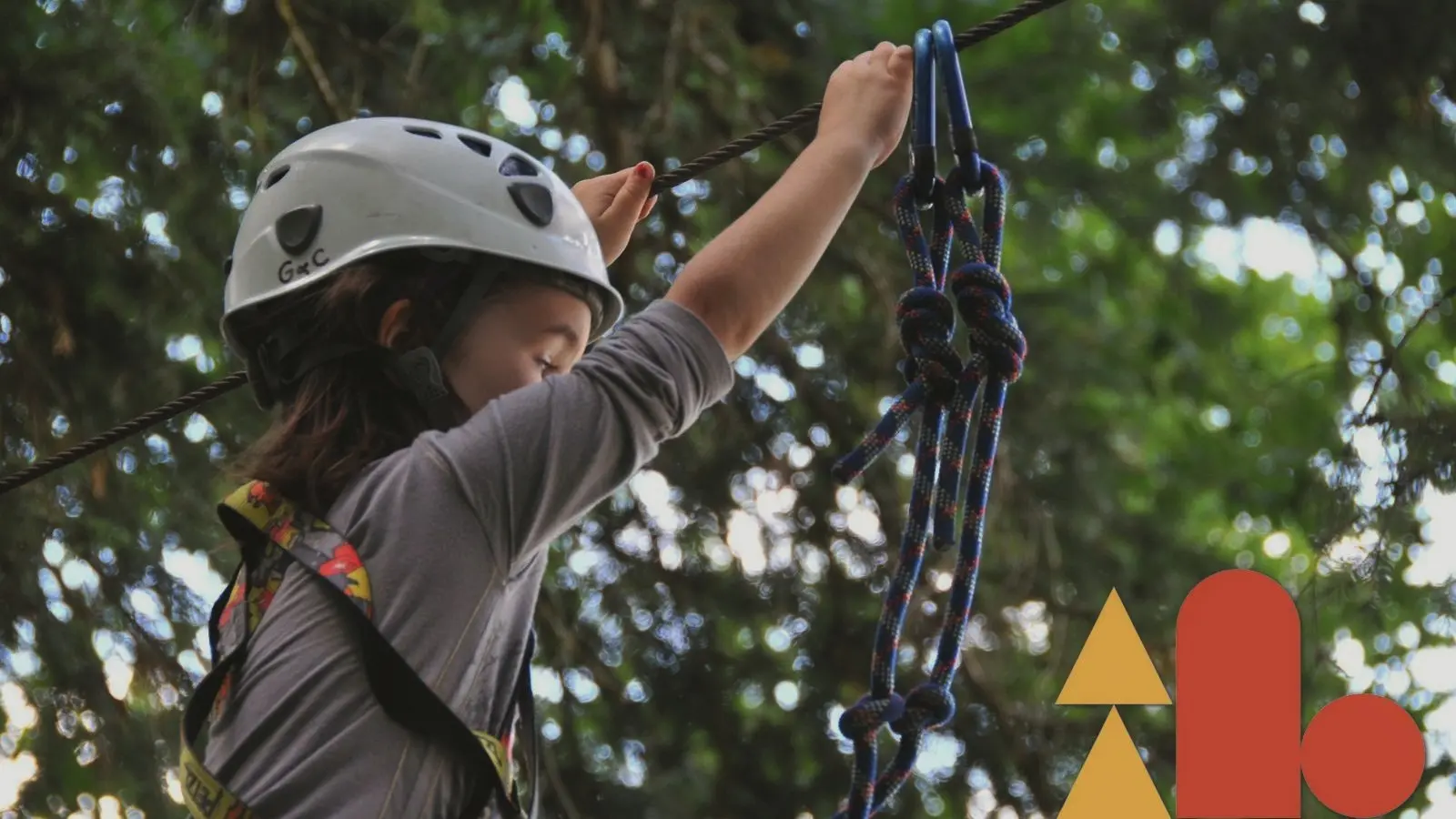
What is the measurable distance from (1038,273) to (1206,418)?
63.7 inches

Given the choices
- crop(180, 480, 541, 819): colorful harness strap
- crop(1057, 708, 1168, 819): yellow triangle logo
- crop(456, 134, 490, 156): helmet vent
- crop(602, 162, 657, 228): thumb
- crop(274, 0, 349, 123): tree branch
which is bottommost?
crop(1057, 708, 1168, 819): yellow triangle logo

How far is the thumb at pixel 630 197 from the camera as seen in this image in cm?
210

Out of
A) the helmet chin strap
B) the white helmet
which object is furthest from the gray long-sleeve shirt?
the white helmet

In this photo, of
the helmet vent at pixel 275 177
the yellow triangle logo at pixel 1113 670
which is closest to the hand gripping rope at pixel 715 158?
the helmet vent at pixel 275 177

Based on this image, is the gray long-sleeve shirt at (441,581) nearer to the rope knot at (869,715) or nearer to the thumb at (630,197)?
the rope knot at (869,715)

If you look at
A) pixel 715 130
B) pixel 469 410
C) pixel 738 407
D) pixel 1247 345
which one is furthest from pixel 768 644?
pixel 1247 345

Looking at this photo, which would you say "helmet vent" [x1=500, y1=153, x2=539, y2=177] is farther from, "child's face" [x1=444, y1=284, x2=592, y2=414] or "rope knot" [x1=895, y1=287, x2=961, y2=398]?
"rope knot" [x1=895, y1=287, x2=961, y2=398]

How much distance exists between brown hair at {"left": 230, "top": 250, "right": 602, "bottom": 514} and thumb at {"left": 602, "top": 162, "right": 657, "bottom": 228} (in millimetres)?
308

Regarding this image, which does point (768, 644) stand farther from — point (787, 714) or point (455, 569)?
point (455, 569)

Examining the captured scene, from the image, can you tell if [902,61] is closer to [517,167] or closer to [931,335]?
[931,335]

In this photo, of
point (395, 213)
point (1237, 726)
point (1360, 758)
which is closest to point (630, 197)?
point (395, 213)

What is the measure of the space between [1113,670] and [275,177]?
236cm

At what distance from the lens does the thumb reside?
82.6 inches

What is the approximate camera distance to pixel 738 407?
4023 millimetres
